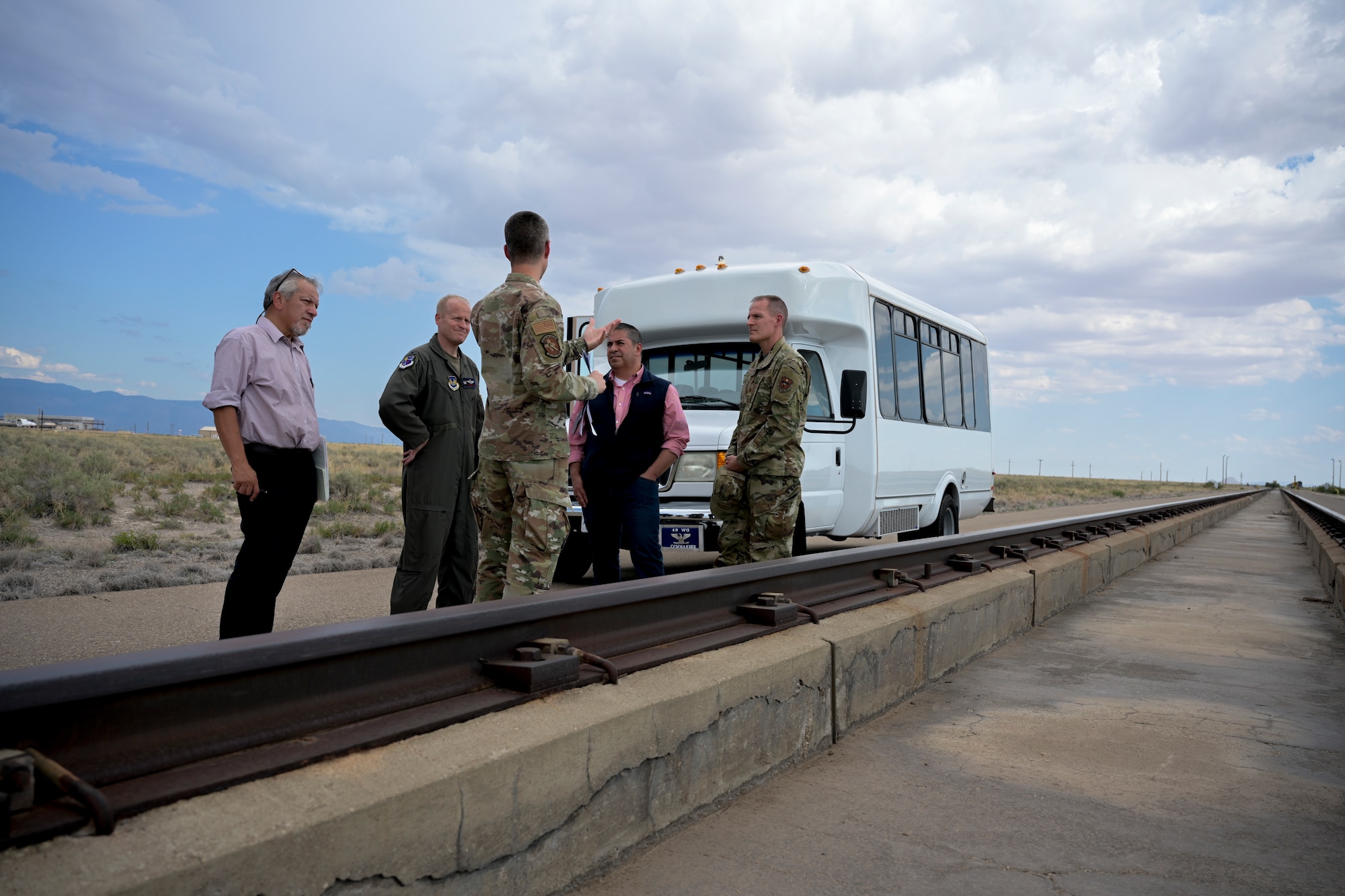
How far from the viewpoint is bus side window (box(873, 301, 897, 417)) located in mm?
9555

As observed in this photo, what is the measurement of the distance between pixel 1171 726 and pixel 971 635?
58.5 inches

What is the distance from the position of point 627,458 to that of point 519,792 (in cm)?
309

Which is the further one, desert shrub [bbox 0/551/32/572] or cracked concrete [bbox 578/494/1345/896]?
desert shrub [bbox 0/551/32/572]

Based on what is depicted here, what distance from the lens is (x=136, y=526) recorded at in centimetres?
1584

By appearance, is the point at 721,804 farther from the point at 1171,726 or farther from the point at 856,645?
the point at 1171,726

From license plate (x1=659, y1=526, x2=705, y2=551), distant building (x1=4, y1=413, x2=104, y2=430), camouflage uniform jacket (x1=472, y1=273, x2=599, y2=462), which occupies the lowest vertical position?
license plate (x1=659, y1=526, x2=705, y2=551)

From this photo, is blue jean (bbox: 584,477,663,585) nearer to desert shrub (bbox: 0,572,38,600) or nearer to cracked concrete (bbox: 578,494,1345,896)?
cracked concrete (bbox: 578,494,1345,896)

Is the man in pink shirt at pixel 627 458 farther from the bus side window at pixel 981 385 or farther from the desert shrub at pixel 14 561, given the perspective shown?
the bus side window at pixel 981 385

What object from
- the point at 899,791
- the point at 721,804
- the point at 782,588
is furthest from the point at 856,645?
the point at 721,804

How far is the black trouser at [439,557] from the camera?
5.09 metres

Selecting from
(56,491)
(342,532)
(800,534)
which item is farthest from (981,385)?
(56,491)

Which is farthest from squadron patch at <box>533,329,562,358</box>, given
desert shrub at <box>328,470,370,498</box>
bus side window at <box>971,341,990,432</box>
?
desert shrub at <box>328,470,370,498</box>

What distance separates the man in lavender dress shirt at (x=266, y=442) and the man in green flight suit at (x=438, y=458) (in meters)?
0.74

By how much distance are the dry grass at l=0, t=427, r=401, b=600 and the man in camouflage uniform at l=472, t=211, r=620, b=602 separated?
5.76m
